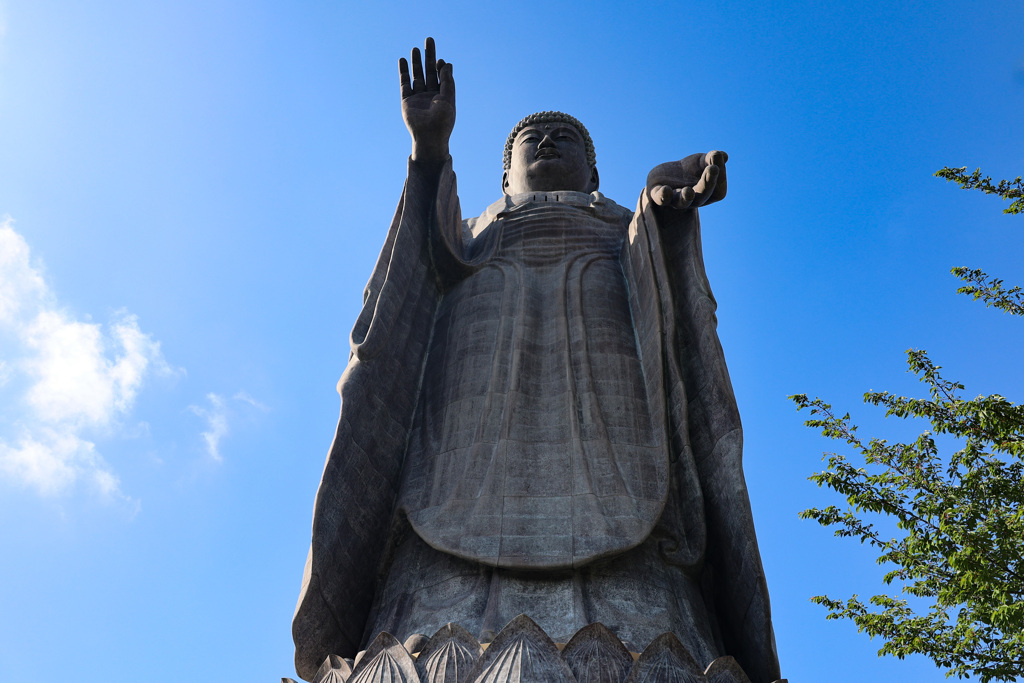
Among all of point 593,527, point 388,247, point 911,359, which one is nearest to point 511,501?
point 593,527

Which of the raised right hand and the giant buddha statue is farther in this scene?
the raised right hand

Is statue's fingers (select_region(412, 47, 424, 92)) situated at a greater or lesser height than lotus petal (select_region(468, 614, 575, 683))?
greater

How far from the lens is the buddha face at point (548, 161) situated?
29.2 feet

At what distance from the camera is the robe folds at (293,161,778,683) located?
5598 mm

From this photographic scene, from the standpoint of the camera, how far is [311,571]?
18.7 ft

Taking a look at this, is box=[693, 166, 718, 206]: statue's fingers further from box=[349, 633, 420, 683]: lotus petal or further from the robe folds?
box=[349, 633, 420, 683]: lotus petal

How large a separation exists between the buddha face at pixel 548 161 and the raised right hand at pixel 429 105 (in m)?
1.60

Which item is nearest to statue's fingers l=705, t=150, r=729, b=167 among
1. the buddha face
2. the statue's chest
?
the statue's chest

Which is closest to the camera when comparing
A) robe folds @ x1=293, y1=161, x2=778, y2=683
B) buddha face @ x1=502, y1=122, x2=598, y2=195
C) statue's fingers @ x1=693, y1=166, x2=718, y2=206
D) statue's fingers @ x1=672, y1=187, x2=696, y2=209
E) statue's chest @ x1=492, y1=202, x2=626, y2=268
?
robe folds @ x1=293, y1=161, x2=778, y2=683

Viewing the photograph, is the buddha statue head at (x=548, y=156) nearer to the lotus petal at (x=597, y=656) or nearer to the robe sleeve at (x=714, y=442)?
the robe sleeve at (x=714, y=442)

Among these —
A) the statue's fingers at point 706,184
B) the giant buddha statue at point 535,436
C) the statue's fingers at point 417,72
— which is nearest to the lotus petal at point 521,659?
the giant buddha statue at point 535,436

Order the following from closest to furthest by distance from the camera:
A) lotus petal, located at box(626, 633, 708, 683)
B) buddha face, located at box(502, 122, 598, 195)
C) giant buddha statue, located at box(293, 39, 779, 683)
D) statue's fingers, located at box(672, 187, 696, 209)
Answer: lotus petal, located at box(626, 633, 708, 683), giant buddha statue, located at box(293, 39, 779, 683), statue's fingers, located at box(672, 187, 696, 209), buddha face, located at box(502, 122, 598, 195)

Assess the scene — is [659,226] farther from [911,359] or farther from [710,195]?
[911,359]

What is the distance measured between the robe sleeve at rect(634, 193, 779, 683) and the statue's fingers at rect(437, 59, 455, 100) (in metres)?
1.54
